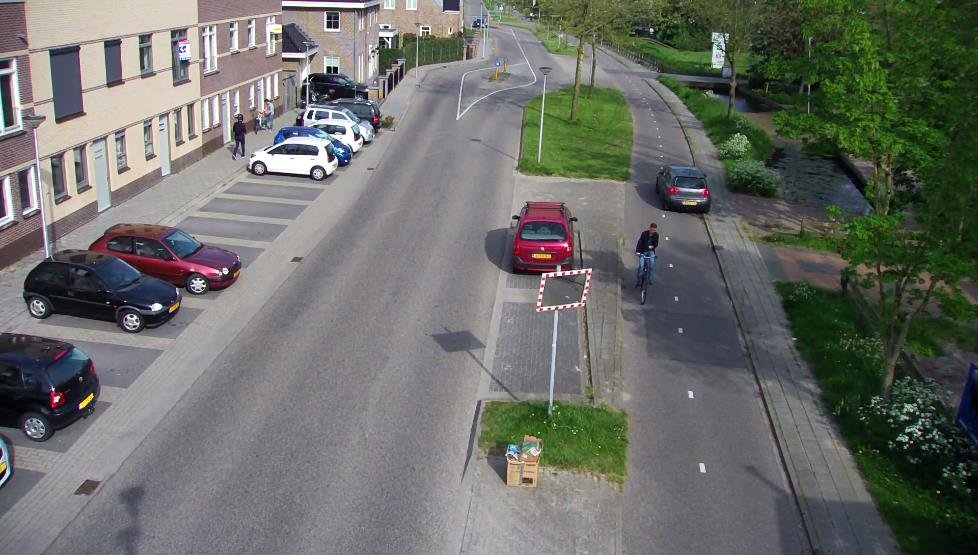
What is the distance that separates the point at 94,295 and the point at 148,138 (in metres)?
13.7

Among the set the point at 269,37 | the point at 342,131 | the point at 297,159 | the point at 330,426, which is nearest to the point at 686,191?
the point at 297,159

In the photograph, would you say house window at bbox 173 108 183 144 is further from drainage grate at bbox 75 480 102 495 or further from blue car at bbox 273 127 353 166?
drainage grate at bbox 75 480 102 495

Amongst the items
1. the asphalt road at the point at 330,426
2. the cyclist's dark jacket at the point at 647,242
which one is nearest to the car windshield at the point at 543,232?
the asphalt road at the point at 330,426

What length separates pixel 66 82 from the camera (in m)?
24.4

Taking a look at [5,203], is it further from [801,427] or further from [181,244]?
[801,427]

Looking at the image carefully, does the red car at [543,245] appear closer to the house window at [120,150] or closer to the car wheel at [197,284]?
the car wheel at [197,284]

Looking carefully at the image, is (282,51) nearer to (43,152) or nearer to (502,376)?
(43,152)

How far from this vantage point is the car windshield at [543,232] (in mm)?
22719

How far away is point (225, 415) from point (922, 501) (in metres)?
11.7

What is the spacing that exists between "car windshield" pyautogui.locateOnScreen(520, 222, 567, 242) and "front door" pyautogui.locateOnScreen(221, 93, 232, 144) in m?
20.4

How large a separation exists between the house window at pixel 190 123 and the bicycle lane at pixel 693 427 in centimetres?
1844

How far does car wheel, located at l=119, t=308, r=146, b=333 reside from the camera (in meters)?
18.3

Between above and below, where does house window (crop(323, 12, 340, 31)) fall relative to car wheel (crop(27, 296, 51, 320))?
above

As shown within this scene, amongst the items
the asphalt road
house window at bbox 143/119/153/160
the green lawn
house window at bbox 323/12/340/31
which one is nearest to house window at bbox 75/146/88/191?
house window at bbox 143/119/153/160
